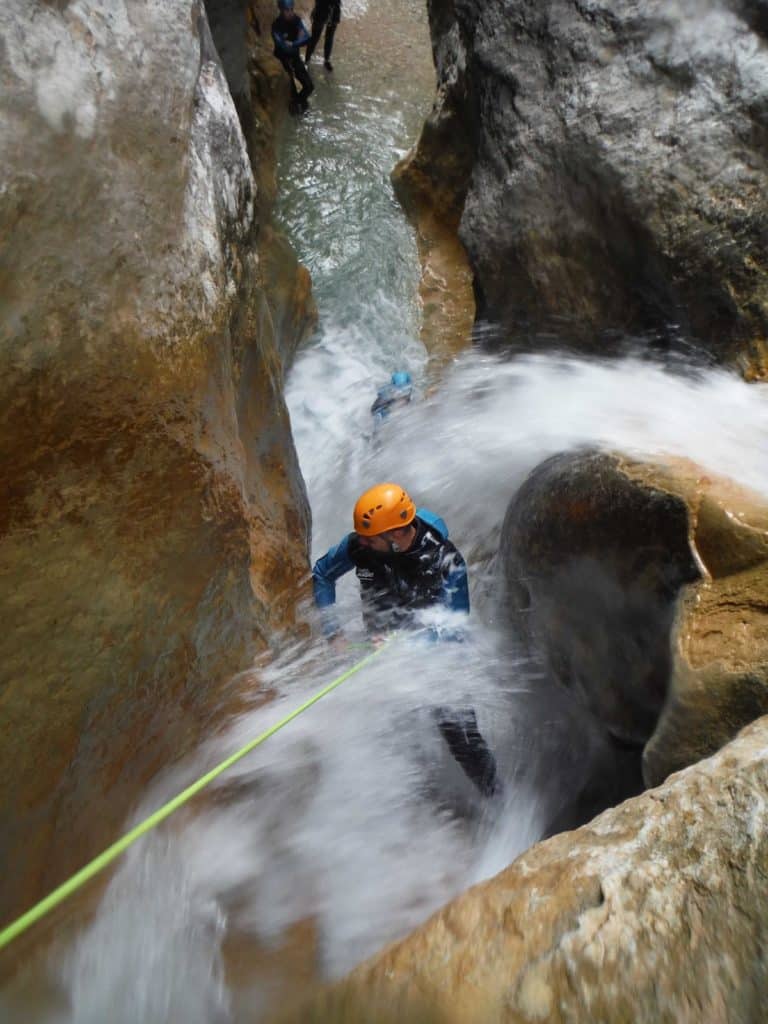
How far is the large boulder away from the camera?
2221mm

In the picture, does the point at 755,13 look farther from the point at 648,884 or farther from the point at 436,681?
the point at 648,884

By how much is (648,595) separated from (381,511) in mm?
1169

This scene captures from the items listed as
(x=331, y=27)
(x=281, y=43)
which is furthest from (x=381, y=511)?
(x=331, y=27)

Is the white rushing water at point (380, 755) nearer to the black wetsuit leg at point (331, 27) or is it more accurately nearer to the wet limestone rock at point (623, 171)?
the wet limestone rock at point (623, 171)

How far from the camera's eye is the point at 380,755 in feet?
10.8

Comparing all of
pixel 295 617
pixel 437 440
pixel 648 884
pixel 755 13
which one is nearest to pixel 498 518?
pixel 437 440

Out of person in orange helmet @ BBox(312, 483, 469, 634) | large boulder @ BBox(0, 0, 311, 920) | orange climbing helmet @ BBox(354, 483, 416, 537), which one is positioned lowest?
person in orange helmet @ BBox(312, 483, 469, 634)

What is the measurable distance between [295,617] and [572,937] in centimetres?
239

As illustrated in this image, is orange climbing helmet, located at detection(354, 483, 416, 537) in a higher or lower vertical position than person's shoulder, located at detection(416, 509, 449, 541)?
higher

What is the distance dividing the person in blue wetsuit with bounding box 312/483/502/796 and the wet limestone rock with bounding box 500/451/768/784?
40cm

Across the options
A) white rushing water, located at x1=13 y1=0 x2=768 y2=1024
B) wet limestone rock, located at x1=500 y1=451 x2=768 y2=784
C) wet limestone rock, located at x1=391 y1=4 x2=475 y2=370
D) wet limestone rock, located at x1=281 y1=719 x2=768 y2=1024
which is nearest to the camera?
wet limestone rock, located at x1=281 y1=719 x2=768 y2=1024

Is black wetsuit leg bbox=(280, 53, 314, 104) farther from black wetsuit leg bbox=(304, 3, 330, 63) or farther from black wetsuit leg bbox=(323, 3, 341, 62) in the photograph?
black wetsuit leg bbox=(323, 3, 341, 62)

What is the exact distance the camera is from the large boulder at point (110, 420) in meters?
2.22

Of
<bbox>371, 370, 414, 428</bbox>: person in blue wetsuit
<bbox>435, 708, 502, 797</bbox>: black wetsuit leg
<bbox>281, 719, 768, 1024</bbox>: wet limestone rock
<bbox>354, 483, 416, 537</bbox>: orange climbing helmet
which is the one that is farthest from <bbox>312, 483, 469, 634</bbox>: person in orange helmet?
<bbox>371, 370, 414, 428</bbox>: person in blue wetsuit
